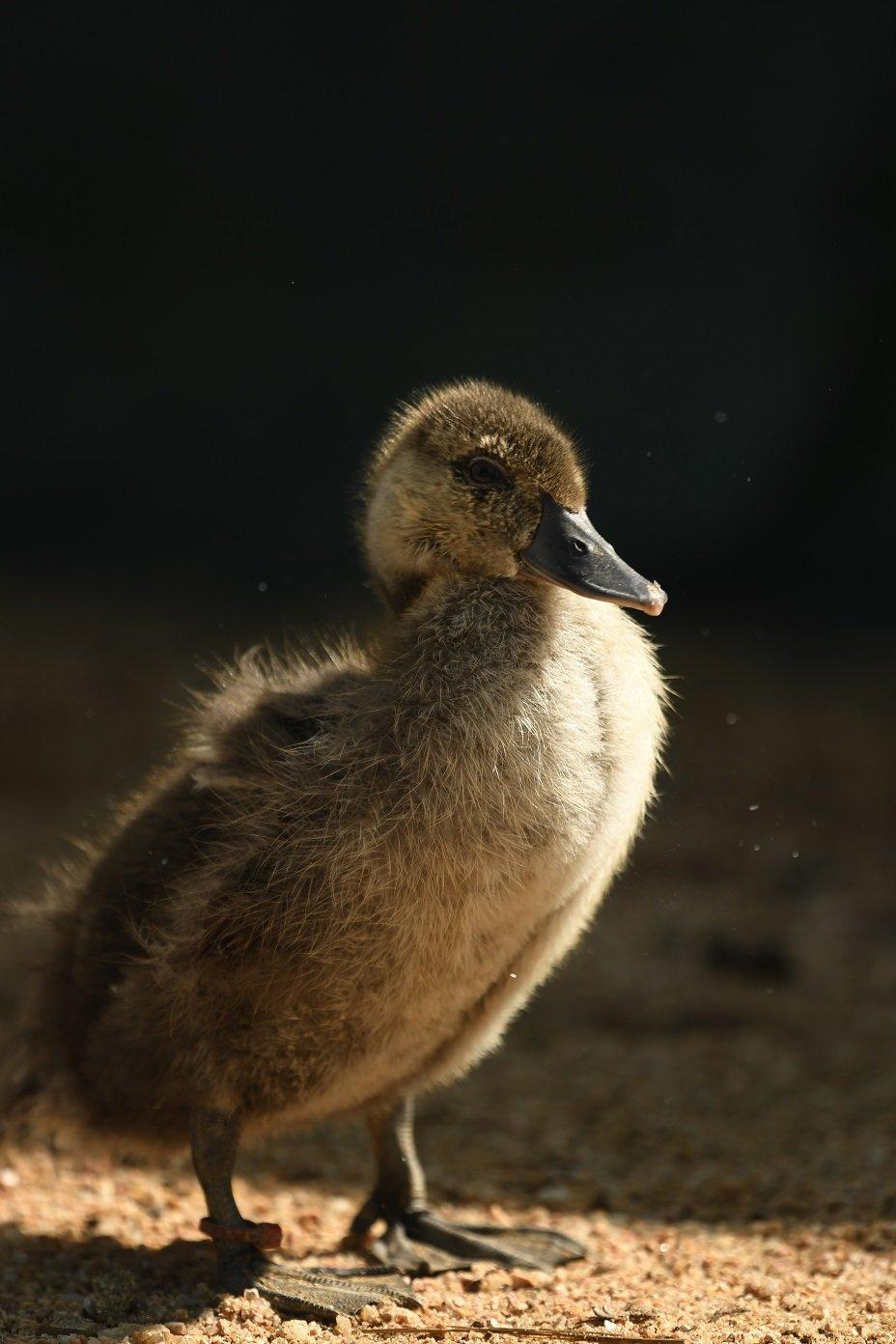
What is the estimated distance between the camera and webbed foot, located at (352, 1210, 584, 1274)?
288 centimetres

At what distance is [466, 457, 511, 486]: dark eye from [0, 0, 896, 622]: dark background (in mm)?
2043

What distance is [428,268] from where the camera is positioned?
663cm

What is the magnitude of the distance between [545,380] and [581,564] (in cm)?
156

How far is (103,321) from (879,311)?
3.57 meters

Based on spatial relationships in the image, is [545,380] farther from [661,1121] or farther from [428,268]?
[428,268]

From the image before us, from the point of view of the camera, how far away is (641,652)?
2.73 metres

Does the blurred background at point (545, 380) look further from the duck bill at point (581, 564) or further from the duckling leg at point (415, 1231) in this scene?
the duck bill at point (581, 564)

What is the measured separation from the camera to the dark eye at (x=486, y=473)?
2572 mm

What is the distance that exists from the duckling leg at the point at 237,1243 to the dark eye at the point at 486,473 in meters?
1.16

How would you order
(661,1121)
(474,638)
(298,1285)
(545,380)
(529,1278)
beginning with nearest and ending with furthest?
(474,638) → (298,1285) → (529,1278) → (661,1121) → (545,380)

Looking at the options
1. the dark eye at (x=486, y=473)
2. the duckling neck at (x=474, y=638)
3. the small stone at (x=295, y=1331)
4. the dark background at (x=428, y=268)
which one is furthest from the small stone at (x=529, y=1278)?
the dark background at (x=428, y=268)

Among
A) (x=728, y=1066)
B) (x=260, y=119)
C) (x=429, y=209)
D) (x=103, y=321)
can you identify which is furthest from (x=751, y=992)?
(x=103, y=321)

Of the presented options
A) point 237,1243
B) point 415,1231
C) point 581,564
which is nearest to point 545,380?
point 581,564

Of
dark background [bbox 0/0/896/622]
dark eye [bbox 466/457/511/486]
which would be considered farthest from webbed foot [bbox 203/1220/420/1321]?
dark background [bbox 0/0/896/622]
